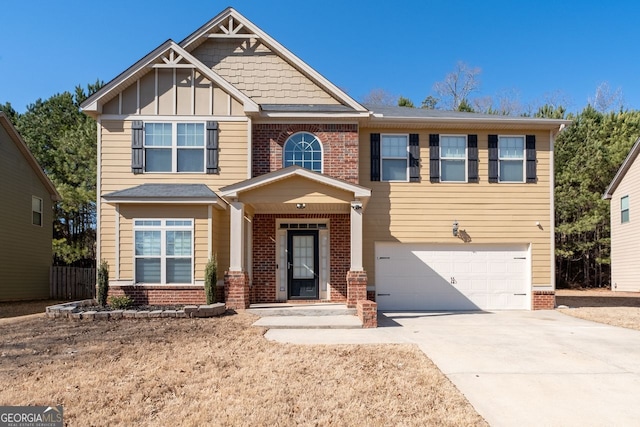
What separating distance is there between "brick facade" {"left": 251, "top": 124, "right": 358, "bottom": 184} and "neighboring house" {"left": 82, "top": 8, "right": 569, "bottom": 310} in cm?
4

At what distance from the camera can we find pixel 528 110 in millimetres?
30516

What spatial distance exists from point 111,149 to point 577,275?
2444 centimetres

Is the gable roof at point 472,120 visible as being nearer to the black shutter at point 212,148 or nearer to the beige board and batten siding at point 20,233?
the black shutter at point 212,148

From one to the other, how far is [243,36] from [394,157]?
5802 millimetres

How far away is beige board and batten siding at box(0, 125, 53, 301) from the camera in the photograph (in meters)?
15.5

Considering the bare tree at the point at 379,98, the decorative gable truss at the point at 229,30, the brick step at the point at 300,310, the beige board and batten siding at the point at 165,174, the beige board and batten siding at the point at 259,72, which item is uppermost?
the bare tree at the point at 379,98

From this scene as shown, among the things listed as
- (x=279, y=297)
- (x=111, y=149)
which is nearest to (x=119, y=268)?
(x=111, y=149)

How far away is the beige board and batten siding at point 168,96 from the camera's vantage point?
11984 millimetres

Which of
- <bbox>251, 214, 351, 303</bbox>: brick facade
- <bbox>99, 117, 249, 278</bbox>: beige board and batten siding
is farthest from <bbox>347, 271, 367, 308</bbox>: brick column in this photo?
<bbox>99, 117, 249, 278</bbox>: beige board and batten siding

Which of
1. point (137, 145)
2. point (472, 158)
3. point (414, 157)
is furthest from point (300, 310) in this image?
point (472, 158)

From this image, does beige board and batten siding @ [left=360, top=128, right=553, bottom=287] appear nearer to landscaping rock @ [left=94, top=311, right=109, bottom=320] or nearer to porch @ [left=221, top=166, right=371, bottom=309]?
porch @ [left=221, top=166, right=371, bottom=309]

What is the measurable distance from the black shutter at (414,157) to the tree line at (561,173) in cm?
1344

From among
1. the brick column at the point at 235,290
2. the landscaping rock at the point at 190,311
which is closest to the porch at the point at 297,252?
the brick column at the point at 235,290

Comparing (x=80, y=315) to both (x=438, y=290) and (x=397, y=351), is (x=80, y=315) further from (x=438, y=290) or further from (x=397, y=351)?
(x=438, y=290)
